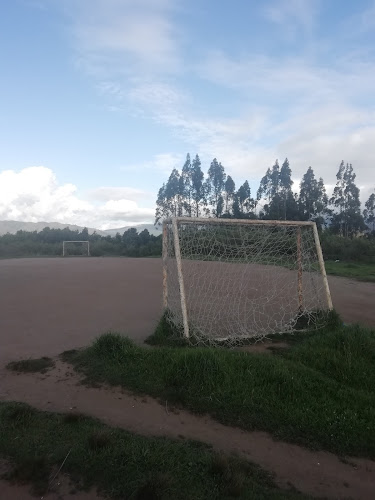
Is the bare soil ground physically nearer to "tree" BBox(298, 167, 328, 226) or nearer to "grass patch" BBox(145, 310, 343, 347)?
"grass patch" BBox(145, 310, 343, 347)

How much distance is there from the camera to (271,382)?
4125mm

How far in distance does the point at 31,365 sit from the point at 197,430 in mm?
2363

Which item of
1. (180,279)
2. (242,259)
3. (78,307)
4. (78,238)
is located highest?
(78,238)

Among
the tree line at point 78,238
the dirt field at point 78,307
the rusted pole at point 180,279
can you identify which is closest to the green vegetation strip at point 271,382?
the rusted pole at point 180,279

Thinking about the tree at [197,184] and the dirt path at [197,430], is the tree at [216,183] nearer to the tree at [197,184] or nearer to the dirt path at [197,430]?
the tree at [197,184]

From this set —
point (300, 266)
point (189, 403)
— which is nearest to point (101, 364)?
point (189, 403)

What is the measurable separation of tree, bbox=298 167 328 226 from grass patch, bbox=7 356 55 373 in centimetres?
3144

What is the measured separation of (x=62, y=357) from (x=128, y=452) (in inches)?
97.2

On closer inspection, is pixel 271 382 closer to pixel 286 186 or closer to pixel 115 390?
pixel 115 390

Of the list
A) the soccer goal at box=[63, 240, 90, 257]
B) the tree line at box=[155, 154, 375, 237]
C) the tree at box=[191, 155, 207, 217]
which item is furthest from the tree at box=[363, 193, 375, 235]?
the soccer goal at box=[63, 240, 90, 257]

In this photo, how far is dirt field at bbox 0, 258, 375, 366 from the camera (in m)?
5.87

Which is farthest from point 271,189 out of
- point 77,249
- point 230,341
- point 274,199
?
point 230,341

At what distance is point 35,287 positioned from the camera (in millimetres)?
10750

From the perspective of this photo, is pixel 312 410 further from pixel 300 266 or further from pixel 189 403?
pixel 300 266
